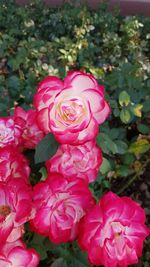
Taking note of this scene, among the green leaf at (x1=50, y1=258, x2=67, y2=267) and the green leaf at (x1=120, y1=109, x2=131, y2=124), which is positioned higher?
the green leaf at (x1=120, y1=109, x2=131, y2=124)

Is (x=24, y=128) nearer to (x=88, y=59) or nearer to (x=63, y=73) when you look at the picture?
(x=63, y=73)

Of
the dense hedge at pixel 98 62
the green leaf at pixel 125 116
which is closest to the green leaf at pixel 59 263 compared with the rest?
the dense hedge at pixel 98 62

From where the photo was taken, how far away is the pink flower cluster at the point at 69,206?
118 centimetres

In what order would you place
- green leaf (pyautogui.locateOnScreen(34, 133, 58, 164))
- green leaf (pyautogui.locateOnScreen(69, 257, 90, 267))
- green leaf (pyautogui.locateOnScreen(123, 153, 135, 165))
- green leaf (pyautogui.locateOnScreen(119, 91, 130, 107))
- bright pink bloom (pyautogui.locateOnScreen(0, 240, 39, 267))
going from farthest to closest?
green leaf (pyautogui.locateOnScreen(123, 153, 135, 165)) → green leaf (pyautogui.locateOnScreen(119, 91, 130, 107)) → green leaf (pyautogui.locateOnScreen(69, 257, 90, 267)) → green leaf (pyautogui.locateOnScreen(34, 133, 58, 164)) → bright pink bloom (pyautogui.locateOnScreen(0, 240, 39, 267))

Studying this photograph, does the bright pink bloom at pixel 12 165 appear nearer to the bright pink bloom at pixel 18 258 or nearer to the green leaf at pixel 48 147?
the green leaf at pixel 48 147

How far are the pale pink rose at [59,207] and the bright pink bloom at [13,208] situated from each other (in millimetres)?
35

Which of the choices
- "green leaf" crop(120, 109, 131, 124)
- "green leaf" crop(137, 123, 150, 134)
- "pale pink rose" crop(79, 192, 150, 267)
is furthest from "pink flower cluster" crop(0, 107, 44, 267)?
"green leaf" crop(137, 123, 150, 134)

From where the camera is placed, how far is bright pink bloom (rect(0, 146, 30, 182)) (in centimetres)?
129

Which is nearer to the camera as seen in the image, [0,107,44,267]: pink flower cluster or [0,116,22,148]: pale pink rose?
[0,107,44,267]: pink flower cluster

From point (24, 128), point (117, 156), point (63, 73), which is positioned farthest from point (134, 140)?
point (24, 128)

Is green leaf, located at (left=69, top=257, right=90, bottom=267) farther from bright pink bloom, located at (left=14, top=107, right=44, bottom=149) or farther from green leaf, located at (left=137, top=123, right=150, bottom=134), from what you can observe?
green leaf, located at (left=137, top=123, right=150, bottom=134)

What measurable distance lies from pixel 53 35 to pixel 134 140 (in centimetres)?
188

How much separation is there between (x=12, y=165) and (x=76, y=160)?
161mm

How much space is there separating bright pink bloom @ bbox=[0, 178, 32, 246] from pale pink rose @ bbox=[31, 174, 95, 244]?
0.04 m
